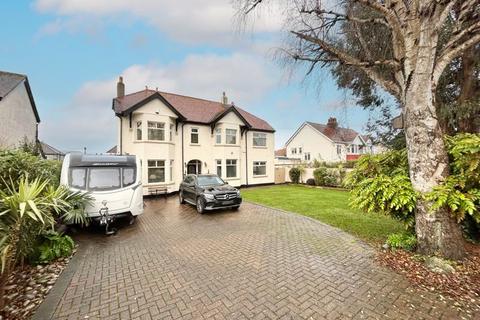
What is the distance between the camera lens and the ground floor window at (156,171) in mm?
15469

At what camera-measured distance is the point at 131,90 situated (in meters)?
19.2

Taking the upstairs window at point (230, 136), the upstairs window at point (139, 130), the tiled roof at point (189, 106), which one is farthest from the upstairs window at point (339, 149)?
the upstairs window at point (139, 130)

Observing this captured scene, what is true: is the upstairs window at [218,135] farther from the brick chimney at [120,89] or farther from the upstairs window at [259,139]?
the brick chimney at [120,89]

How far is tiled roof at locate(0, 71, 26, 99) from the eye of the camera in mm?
14172

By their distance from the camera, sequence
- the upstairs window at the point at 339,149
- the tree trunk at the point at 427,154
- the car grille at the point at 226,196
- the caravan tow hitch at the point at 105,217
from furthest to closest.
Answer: the upstairs window at the point at 339,149
the car grille at the point at 226,196
the caravan tow hitch at the point at 105,217
the tree trunk at the point at 427,154

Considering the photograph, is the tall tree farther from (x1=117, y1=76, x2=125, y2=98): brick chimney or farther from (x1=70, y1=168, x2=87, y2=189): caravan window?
(x1=117, y1=76, x2=125, y2=98): brick chimney

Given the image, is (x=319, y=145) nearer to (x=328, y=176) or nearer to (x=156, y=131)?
(x=328, y=176)

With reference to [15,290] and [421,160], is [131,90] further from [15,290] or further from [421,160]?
[421,160]

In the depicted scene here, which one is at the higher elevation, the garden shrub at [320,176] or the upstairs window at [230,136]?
the upstairs window at [230,136]

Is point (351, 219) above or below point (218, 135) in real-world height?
below

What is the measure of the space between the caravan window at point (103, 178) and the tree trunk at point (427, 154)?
351 inches

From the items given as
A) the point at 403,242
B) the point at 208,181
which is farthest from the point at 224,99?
the point at 403,242

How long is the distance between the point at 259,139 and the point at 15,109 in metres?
19.4

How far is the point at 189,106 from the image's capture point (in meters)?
20.0
